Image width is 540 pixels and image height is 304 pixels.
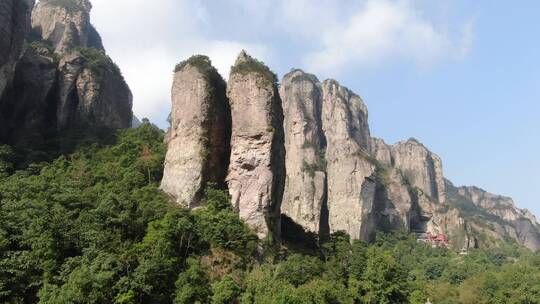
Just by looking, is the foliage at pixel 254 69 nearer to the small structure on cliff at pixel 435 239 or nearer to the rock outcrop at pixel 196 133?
the rock outcrop at pixel 196 133

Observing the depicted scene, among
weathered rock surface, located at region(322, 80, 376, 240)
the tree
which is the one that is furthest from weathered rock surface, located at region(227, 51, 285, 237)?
weathered rock surface, located at region(322, 80, 376, 240)

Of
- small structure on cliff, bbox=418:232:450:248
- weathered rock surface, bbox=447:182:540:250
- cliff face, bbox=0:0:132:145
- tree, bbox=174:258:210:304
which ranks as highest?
weathered rock surface, bbox=447:182:540:250

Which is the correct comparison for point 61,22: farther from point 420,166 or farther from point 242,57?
point 420,166

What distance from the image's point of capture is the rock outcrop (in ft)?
117

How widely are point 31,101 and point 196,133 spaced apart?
19463 millimetres

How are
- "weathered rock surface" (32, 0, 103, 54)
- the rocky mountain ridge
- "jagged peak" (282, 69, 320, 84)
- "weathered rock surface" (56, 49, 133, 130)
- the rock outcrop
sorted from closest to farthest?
the rock outcrop < the rocky mountain ridge < "weathered rock surface" (56, 49, 133, 130) < "weathered rock surface" (32, 0, 103, 54) < "jagged peak" (282, 69, 320, 84)

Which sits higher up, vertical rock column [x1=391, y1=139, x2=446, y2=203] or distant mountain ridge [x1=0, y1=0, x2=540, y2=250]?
vertical rock column [x1=391, y1=139, x2=446, y2=203]

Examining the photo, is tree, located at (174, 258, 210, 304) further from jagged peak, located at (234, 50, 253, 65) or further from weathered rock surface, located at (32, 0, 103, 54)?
weathered rock surface, located at (32, 0, 103, 54)

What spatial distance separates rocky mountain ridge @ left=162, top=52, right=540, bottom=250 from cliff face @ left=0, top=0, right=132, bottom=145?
14477 mm

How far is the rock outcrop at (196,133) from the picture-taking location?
35625mm

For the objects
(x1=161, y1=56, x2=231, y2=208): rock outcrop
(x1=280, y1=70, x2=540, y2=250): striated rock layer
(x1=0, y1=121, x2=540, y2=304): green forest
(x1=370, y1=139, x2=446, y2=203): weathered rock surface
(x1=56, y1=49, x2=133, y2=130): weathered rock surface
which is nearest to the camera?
(x1=0, y1=121, x2=540, y2=304): green forest

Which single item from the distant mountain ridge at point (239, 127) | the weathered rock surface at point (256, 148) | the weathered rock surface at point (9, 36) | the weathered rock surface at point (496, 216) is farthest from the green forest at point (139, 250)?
the weathered rock surface at point (496, 216)

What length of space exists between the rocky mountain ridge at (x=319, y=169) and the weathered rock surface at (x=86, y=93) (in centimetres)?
1461

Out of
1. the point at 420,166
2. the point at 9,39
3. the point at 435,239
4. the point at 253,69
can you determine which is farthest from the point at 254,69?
the point at 420,166
